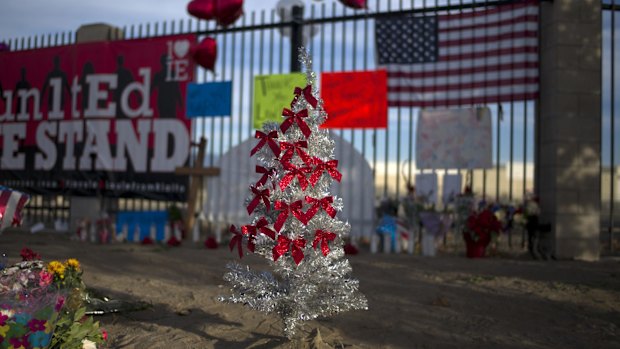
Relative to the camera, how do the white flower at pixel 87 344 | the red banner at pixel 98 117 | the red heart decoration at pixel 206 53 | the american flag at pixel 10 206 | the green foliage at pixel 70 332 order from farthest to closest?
1. the red banner at pixel 98 117
2. the red heart decoration at pixel 206 53
3. the american flag at pixel 10 206
4. the white flower at pixel 87 344
5. the green foliage at pixel 70 332

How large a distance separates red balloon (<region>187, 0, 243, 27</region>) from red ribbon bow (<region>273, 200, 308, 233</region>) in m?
7.27

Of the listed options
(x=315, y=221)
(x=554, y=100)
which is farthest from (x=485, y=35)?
(x=315, y=221)

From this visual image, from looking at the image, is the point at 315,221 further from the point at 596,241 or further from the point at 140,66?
the point at 140,66

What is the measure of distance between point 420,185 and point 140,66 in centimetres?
621

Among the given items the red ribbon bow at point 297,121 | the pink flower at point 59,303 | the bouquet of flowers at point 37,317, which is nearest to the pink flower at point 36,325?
the bouquet of flowers at point 37,317

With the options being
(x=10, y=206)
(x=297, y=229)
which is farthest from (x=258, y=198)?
(x=10, y=206)

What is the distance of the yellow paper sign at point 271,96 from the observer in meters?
10.1

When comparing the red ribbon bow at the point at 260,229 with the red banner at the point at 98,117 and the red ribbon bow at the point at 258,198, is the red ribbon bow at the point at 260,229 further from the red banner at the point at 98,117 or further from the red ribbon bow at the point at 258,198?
the red banner at the point at 98,117

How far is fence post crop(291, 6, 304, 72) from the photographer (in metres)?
10.1

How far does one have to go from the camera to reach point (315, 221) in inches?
144

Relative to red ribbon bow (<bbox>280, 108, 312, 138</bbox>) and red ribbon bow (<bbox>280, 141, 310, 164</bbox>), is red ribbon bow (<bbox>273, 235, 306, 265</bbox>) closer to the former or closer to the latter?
red ribbon bow (<bbox>280, 141, 310, 164</bbox>)

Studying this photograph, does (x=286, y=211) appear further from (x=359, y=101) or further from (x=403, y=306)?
(x=359, y=101)

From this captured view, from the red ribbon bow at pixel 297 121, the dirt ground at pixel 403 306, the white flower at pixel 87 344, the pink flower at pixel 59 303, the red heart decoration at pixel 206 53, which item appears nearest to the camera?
the pink flower at pixel 59 303

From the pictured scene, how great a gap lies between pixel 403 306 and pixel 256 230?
76.9 inches
